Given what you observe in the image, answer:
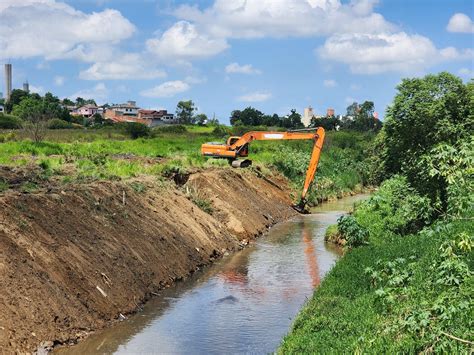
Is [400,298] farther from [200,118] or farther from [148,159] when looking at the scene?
[200,118]

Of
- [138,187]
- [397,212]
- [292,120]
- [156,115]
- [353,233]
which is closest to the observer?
[397,212]

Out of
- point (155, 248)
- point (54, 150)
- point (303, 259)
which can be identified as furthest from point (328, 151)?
point (155, 248)

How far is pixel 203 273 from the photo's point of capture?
22062mm

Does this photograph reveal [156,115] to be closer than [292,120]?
No

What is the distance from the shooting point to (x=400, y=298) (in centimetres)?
1198

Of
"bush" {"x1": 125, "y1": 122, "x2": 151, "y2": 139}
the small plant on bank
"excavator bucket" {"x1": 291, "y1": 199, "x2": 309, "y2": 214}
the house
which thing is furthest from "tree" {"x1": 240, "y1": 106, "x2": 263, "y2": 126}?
the small plant on bank

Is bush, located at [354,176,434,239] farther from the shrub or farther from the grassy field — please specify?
the grassy field

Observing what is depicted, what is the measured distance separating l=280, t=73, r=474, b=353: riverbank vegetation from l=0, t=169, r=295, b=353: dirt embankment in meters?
4.94

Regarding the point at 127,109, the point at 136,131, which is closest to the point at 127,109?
the point at 127,109

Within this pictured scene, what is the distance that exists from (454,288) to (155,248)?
1346 cm

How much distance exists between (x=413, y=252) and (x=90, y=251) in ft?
28.0

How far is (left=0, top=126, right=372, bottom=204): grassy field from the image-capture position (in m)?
26.9

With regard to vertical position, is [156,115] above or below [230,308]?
above

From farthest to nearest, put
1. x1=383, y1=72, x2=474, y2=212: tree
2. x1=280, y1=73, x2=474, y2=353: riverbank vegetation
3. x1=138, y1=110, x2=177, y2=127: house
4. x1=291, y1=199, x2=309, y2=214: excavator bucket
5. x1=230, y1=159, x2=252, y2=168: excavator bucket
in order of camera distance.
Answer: x1=138, y1=110, x2=177, y2=127: house → x1=291, y1=199, x2=309, y2=214: excavator bucket → x1=230, y1=159, x2=252, y2=168: excavator bucket → x1=383, y1=72, x2=474, y2=212: tree → x1=280, y1=73, x2=474, y2=353: riverbank vegetation
